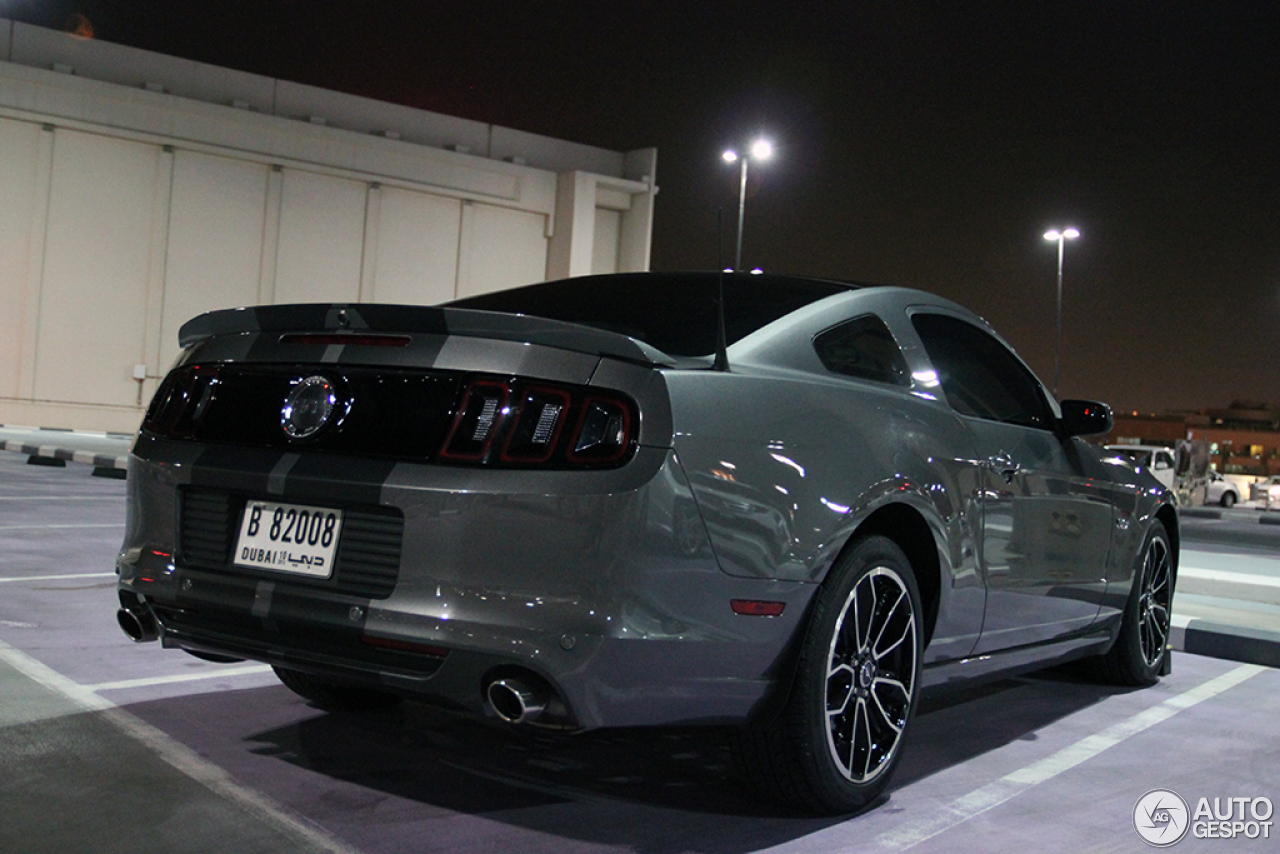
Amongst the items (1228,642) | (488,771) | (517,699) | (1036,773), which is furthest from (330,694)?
(1228,642)

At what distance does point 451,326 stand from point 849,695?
54.0 inches

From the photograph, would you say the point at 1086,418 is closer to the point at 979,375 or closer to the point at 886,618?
the point at 979,375

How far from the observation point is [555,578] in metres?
2.57

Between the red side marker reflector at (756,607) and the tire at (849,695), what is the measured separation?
0.15 meters

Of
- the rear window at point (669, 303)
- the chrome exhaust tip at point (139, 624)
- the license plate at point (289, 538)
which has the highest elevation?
the rear window at point (669, 303)

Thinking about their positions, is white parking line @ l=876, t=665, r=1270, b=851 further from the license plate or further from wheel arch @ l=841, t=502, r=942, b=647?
the license plate

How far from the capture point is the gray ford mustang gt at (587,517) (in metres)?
2.59

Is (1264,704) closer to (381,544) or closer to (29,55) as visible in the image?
(381,544)

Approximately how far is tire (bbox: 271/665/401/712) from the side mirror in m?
2.57

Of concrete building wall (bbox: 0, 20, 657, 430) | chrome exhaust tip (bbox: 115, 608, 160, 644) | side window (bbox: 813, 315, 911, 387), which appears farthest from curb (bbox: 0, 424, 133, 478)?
concrete building wall (bbox: 0, 20, 657, 430)

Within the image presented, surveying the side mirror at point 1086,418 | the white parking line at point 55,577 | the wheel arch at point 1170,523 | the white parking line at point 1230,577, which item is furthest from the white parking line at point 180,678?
the white parking line at point 1230,577

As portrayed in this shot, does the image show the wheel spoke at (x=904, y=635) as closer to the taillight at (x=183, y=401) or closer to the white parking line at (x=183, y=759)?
the white parking line at (x=183, y=759)

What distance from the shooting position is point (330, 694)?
3.86m

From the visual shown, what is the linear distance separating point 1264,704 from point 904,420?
2.55 m
